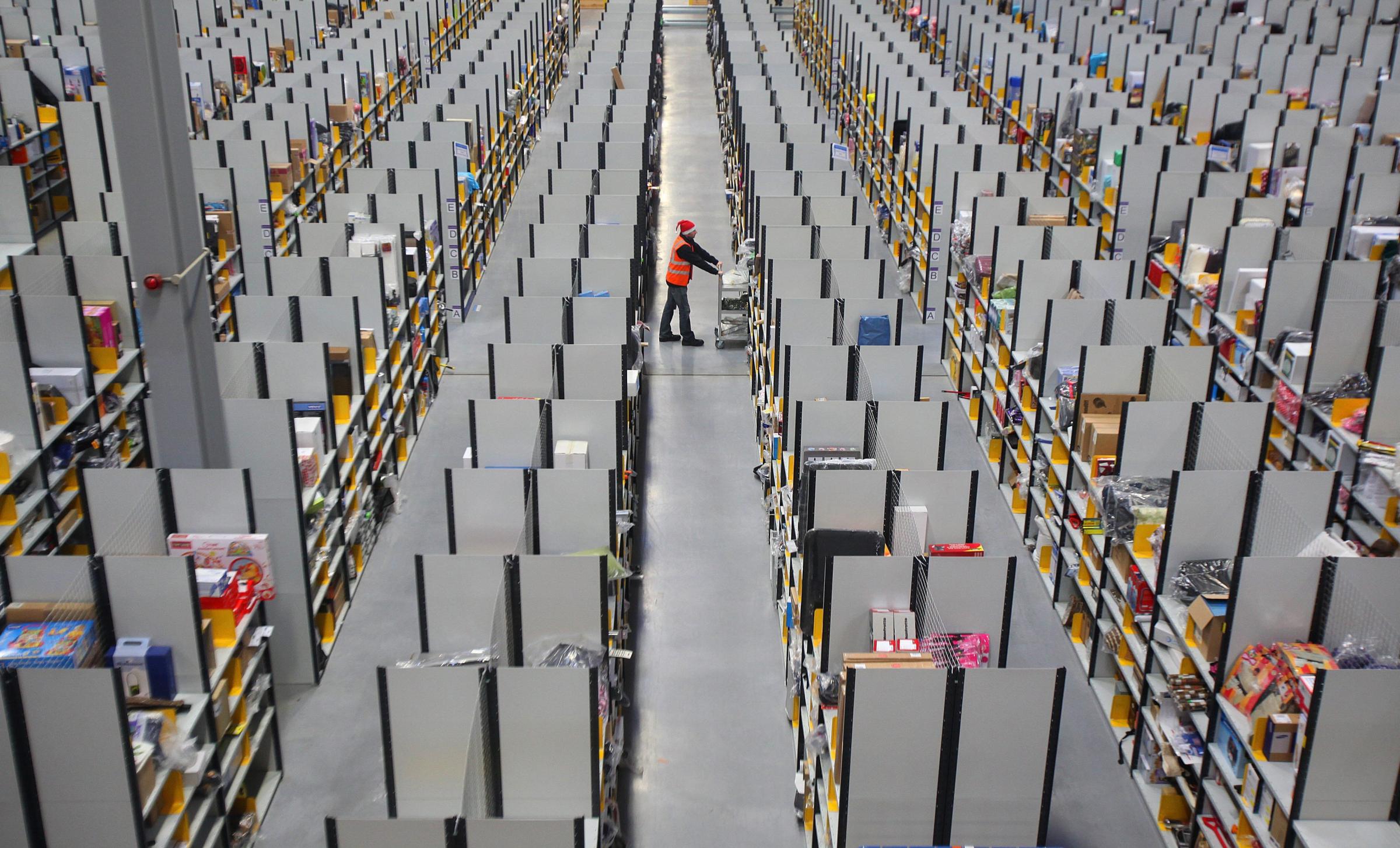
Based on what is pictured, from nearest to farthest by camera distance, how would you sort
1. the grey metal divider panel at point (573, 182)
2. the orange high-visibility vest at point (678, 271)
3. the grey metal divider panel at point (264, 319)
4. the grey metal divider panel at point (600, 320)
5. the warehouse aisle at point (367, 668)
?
1. the warehouse aisle at point (367, 668)
2. the grey metal divider panel at point (264, 319)
3. the grey metal divider panel at point (600, 320)
4. the orange high-visibility vest at point (678, 271)
5. the grey metal divider panel at point (573, 182)

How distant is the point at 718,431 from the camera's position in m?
10.2

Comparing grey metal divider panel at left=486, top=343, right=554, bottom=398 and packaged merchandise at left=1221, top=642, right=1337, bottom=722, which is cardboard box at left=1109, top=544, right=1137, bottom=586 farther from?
grey metal divider panel at left=486, top=343, right=554, bottom=398

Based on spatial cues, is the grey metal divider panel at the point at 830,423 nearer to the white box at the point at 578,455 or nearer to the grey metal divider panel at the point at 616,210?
the white box at the point at 578,455

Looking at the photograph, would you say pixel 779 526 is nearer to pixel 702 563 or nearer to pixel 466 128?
pixel 702 563

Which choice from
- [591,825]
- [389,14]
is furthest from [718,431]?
[389,14]

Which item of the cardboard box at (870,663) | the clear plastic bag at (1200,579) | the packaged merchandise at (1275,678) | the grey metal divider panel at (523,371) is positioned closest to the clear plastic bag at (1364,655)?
the packaged merchandise at (1275,678)

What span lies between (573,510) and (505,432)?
93 centimetres

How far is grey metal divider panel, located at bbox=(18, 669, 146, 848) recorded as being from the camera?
470 centimetres

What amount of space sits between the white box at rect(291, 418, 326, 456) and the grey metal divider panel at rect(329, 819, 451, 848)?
3455 millimetres

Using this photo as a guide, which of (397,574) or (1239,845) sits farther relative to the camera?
(397,574)

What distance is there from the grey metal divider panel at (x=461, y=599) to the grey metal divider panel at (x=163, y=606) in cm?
102

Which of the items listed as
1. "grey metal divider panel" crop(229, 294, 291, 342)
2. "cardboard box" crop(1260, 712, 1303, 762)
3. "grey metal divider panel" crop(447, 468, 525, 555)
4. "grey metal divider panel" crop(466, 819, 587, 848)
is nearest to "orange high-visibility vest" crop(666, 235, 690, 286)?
"grey metal divider panel" crop(229, 294, 291, 342)

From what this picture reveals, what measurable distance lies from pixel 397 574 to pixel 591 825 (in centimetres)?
340

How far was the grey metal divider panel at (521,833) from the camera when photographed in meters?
4.19
